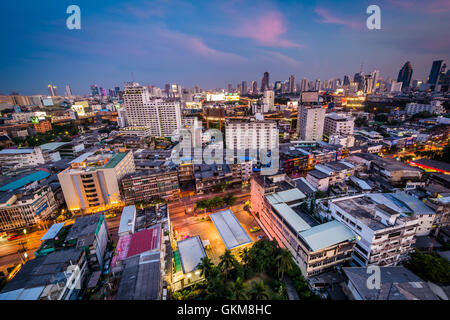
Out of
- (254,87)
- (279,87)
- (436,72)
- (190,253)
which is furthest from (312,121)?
(436,72)

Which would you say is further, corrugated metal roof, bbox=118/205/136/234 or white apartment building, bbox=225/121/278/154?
white apartment building, bbox=225/121/278/154

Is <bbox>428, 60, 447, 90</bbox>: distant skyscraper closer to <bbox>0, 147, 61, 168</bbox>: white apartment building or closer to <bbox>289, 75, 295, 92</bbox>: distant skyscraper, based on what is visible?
<bbox>289, 75, 295, 92</bbox>: distant skyscraper

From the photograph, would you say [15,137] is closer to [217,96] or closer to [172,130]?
[172,130]

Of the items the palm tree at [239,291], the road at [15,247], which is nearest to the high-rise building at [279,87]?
the road at [15,247]

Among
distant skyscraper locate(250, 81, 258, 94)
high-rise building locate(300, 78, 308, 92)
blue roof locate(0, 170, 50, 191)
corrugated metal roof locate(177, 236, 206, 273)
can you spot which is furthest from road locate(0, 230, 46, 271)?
high-rise building locate(300, 78, 308, 92)

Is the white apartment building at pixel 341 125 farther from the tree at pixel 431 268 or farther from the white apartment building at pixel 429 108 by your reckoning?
the tree at pixel 431 268
